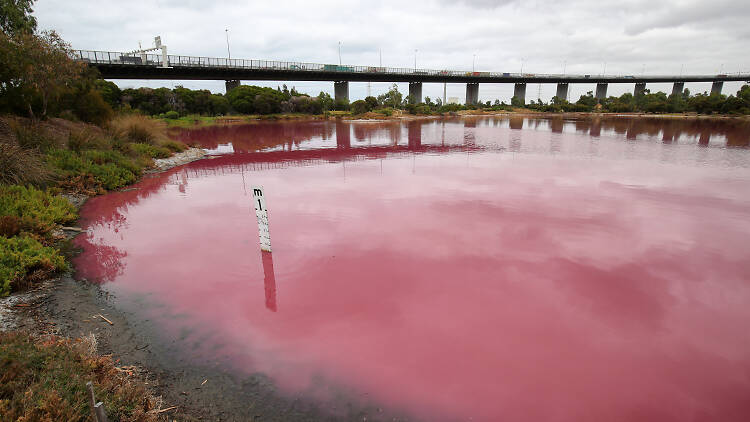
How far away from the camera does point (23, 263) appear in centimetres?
590

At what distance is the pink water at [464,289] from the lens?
13.6 feet

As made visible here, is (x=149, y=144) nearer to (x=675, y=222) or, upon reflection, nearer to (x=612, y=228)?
(x=612, y=228)

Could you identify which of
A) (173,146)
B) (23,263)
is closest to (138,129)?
(173,146)

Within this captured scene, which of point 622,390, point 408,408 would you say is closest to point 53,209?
point 408,408

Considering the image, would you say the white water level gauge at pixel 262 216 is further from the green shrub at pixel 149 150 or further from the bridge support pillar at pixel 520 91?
the bridge support pillar at pixel 520 91

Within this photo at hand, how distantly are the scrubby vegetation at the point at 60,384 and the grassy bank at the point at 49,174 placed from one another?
101 inches

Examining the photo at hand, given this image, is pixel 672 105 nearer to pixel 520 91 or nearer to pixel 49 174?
pixel 520 91

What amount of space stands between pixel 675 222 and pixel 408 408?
927cm

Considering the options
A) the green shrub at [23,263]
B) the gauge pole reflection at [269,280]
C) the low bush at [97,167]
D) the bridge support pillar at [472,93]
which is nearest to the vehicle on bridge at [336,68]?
the bridge support pillar at [472,93]

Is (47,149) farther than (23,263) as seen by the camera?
Yes

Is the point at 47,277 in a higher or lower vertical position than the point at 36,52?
lower

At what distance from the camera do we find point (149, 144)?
19547 millimetres

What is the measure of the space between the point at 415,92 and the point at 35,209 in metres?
85.0

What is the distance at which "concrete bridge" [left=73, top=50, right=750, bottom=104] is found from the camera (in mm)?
49344
